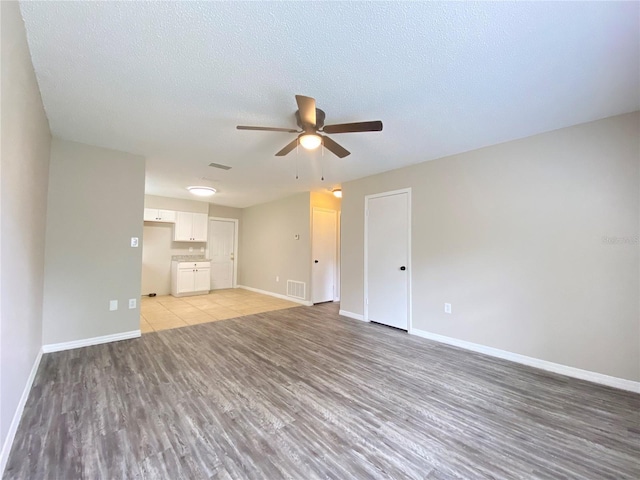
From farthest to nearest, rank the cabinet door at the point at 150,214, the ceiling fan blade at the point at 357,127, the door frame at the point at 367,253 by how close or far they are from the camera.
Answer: the cabinet door at the point at 150,214
the door frame at the point at 367,253
the ceiling fan blade at the point at 357,127

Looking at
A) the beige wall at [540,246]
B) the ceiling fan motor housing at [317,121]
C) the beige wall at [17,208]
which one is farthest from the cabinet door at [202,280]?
the ceiling fan motor housing at [317,121]

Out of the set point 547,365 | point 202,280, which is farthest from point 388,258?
point 202,280

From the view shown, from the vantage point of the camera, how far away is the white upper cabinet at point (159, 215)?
614 centimetres

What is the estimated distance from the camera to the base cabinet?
6.39 m

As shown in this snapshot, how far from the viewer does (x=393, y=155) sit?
3.51 meters

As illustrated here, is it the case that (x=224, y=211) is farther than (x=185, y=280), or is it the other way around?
(x=224, y=211)

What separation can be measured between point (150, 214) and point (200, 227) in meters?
1.17

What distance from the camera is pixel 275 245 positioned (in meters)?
6.69

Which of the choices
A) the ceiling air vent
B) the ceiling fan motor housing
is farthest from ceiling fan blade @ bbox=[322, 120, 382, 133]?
the ceiling air vent

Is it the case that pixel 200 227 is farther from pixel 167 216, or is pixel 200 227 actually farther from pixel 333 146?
pixel 333 146

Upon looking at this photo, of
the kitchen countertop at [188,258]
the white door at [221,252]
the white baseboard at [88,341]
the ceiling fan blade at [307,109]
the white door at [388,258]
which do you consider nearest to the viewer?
the ceiling fan blade at [307,109]

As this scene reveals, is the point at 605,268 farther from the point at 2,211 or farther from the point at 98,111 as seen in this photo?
the point at 98,111

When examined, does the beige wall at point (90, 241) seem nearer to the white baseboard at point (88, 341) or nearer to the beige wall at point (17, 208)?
the white baseboard at point (88, 341)

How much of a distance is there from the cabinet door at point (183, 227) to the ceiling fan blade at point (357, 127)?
566cm
